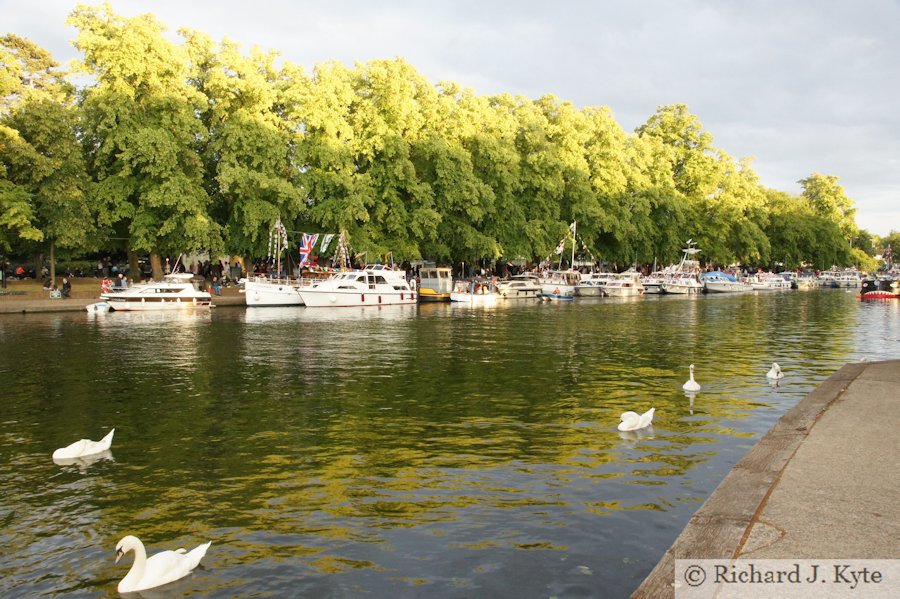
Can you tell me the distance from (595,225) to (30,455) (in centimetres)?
7041

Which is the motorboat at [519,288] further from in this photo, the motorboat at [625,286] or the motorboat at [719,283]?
the motorboat at [719,283]

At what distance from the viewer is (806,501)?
789cm

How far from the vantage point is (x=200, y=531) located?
937 cm

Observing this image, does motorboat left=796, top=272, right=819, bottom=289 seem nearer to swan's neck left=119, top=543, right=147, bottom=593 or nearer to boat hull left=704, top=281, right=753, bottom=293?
boat hull left=704, top=281, right=753, bottom=293

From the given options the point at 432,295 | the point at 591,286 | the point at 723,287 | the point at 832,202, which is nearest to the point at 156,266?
the point at 432,295

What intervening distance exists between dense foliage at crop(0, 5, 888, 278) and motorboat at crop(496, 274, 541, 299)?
116 inches

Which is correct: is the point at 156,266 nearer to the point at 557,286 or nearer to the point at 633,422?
the point at 557,286

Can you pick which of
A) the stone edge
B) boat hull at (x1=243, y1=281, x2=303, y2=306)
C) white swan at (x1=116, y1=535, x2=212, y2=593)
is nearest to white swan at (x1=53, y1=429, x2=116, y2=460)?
white swan at (x1=116, y1=535, x2=212, y2=593)

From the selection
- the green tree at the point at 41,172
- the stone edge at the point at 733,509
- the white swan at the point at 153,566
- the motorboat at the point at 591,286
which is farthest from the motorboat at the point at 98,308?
the motorboat at the point at 591,286

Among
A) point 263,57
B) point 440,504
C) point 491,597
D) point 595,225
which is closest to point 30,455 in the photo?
point 440,504

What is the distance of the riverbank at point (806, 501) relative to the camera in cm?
665

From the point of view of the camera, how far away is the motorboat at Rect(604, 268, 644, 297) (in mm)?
78250

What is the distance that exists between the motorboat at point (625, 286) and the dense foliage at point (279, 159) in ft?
16.6

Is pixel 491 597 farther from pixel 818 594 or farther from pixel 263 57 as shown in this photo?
pixel 263 57
